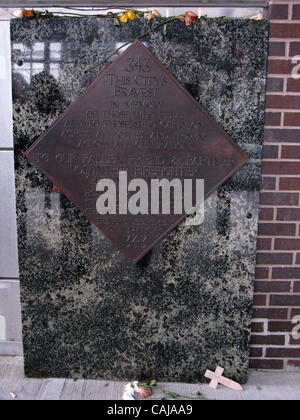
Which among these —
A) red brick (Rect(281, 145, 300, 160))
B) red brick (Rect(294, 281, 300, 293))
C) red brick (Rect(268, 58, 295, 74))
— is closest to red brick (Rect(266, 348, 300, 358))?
red brick (Rect(294, 281, 300, 293))

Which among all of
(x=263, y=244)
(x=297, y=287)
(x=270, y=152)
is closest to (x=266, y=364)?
(x=297, y=287)

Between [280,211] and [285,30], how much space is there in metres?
1.13

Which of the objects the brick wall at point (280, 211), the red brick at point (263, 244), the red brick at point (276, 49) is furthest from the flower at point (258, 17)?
the red brick at point (263, 244)

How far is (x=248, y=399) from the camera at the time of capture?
7.70ft

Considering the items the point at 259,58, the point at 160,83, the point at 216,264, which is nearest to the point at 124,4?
the point at 160,83

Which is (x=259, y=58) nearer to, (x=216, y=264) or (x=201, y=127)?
(x=201, y=127)

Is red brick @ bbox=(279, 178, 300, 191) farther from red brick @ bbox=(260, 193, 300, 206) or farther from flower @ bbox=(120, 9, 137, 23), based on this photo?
flower @ bbox=(120, 9, 137, 23)

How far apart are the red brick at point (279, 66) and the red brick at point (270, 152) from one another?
461 millimetres

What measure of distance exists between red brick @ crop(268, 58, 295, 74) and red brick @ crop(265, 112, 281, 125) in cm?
25

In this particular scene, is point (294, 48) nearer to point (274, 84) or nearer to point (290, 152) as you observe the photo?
point (274, 84)

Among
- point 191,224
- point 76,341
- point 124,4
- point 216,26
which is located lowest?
point 76,341

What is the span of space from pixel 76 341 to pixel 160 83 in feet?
5.87

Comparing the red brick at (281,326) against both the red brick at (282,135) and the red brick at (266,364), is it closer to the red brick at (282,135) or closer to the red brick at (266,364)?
the red brick at (266,364)

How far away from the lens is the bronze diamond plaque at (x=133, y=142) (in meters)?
2.21
